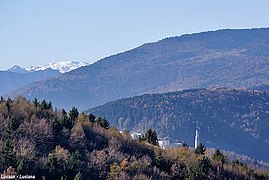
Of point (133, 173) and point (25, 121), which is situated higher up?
point (25, 121)

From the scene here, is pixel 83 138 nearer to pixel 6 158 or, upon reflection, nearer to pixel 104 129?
pixel 104 129

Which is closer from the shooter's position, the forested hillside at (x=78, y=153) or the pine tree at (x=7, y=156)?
the pine tree at (x=7, y=156)

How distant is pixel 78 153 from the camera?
4716cm

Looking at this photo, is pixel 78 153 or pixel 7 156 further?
pixel 78 153

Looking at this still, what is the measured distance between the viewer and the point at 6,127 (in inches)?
1877

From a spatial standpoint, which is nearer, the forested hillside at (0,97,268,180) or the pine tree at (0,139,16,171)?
the pine tree at (0,139,16,171)

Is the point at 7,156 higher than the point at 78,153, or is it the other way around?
the point at 7,156

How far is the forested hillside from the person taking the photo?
43.1m

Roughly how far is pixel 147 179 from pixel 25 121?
954cm

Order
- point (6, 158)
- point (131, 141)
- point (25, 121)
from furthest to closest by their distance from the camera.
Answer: point (131, 141) < point (25, 121) < point (6, 158)

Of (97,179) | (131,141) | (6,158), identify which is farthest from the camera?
(131,141)

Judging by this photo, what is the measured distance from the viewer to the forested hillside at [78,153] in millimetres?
43062

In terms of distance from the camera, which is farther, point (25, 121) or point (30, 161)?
point (25, 121)

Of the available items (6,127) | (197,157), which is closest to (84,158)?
(6,127)
